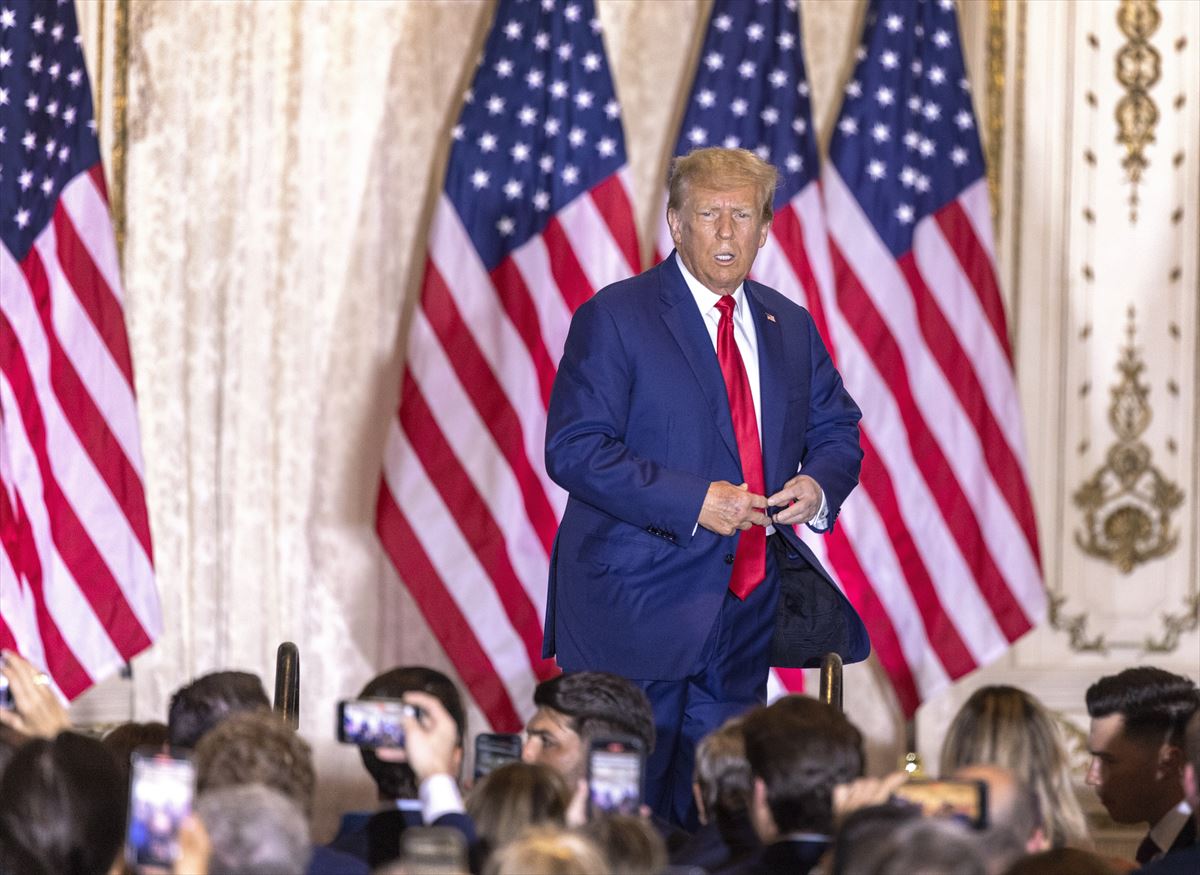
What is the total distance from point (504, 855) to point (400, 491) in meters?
4.21

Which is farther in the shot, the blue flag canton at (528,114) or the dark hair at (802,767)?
the blue flag canton at (528,114)

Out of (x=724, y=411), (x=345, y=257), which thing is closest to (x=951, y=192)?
(x=345, y=257)

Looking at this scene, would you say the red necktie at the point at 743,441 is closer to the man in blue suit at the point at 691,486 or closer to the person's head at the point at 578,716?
the man in blue suit at the point at 691,486

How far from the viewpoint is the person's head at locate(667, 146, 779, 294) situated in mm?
4336

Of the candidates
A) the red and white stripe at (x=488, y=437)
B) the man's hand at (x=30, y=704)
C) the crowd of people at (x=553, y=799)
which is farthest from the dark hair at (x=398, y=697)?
the red and white stripe at (x=488, y=437)

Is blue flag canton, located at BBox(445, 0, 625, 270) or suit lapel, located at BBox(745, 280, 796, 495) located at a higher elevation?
blue flag canton, located at BBox(445, 0, 625, 270)

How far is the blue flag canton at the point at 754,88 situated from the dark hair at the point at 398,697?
3196mm

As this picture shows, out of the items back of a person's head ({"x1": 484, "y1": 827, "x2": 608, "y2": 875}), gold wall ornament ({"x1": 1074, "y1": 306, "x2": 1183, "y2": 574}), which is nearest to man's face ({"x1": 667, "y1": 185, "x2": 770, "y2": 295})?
back of a person's head ({"x1": 484, "y1": 827, "x2": 608, "y2": 875})

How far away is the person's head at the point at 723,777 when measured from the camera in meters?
3.30

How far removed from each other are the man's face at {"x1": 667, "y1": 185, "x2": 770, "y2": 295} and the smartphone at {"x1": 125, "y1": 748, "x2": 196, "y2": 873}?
2.17 m

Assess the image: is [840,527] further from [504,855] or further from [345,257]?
[504,855]

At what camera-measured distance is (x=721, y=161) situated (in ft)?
14.4

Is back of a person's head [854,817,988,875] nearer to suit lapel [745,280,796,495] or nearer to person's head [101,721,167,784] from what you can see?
person's head [101,721,167,784]

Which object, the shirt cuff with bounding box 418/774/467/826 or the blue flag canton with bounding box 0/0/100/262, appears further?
the blue flag canton with bounding box 0/0/100/262
